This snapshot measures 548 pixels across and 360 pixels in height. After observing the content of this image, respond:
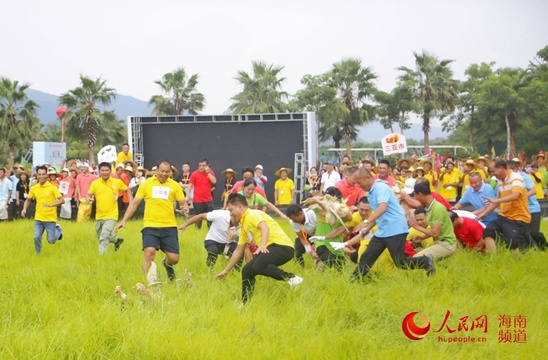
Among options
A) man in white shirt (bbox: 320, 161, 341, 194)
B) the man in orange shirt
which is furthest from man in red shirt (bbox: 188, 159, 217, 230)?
the man in orange shirt

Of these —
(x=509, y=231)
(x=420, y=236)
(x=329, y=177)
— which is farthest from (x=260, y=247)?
(x=329, y=177)

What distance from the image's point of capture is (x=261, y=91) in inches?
1720

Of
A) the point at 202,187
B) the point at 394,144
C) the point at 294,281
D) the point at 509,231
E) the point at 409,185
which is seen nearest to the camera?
the point at 294,281

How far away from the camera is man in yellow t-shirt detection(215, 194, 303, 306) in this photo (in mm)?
7973

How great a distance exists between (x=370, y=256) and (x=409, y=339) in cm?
205

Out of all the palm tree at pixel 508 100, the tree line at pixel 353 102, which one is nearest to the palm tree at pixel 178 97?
the tree line at pixel 353 102

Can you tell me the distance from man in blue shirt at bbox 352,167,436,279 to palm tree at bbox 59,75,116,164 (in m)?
32.3

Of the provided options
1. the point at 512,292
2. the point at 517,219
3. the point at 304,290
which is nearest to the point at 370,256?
the point at 304,290

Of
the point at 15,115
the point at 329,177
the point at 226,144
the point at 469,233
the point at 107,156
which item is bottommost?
the point at 469,233

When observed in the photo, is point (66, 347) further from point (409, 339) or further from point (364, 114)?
point (364, 114)

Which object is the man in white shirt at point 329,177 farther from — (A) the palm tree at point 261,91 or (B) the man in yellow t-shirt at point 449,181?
(A) the palm tree at point 261,91

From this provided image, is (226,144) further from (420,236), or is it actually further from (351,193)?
(420,236)

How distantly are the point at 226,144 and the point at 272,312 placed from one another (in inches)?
619

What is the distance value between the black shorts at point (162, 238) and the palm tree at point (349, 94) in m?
34.0
